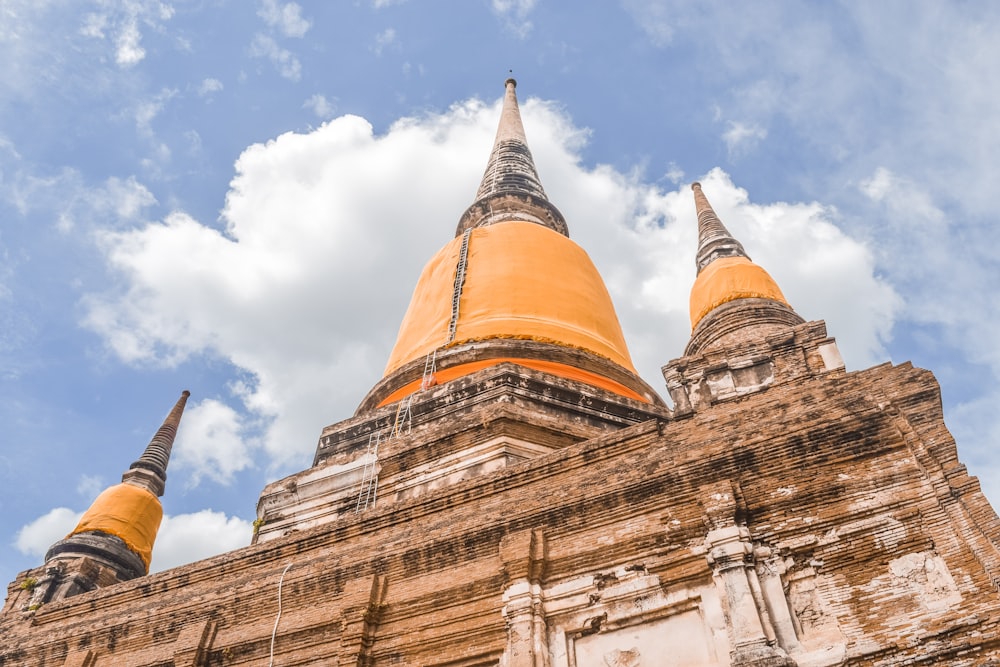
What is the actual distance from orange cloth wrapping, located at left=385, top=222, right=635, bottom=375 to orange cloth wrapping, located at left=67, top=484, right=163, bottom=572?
5.62m

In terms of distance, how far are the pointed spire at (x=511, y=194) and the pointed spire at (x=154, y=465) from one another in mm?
8217

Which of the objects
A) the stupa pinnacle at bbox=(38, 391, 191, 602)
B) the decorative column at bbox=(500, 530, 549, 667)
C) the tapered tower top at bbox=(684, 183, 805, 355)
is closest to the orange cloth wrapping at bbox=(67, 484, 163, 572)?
the stupa pinnacle at bbox=(38, 391, 191, 602)

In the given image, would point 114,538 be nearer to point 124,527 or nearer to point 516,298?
point 124,527

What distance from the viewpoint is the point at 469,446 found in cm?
1190

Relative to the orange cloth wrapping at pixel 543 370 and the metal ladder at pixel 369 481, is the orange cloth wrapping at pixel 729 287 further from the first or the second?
the metal ladder at pixel 369 481

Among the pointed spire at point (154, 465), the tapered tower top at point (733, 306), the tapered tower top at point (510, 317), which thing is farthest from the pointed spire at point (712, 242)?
the pointed spire at point (154, 465)

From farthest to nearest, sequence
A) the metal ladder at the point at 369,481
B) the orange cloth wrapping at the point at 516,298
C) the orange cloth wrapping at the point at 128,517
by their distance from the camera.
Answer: the orange cloth wrapping at the point at 128,517
the orange cloth wrapping at the point at 516,298
the metal ladder at the point at 369,481

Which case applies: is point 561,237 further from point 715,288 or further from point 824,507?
point 824,507

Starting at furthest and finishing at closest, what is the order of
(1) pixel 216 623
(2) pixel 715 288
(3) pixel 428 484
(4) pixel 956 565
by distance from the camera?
1. (2) pixel 715 288
2. (3) pixel 428 484
3. (1) pixel 216 623
4. (4) pixel 956 565

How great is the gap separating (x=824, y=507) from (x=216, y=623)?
271 inches

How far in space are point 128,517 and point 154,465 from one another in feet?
5.79

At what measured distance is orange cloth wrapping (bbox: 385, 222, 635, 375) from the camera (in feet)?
49.5

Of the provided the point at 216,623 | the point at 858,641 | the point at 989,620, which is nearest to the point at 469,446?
the point at 216,623

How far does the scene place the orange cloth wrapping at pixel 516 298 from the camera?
1510 cm
